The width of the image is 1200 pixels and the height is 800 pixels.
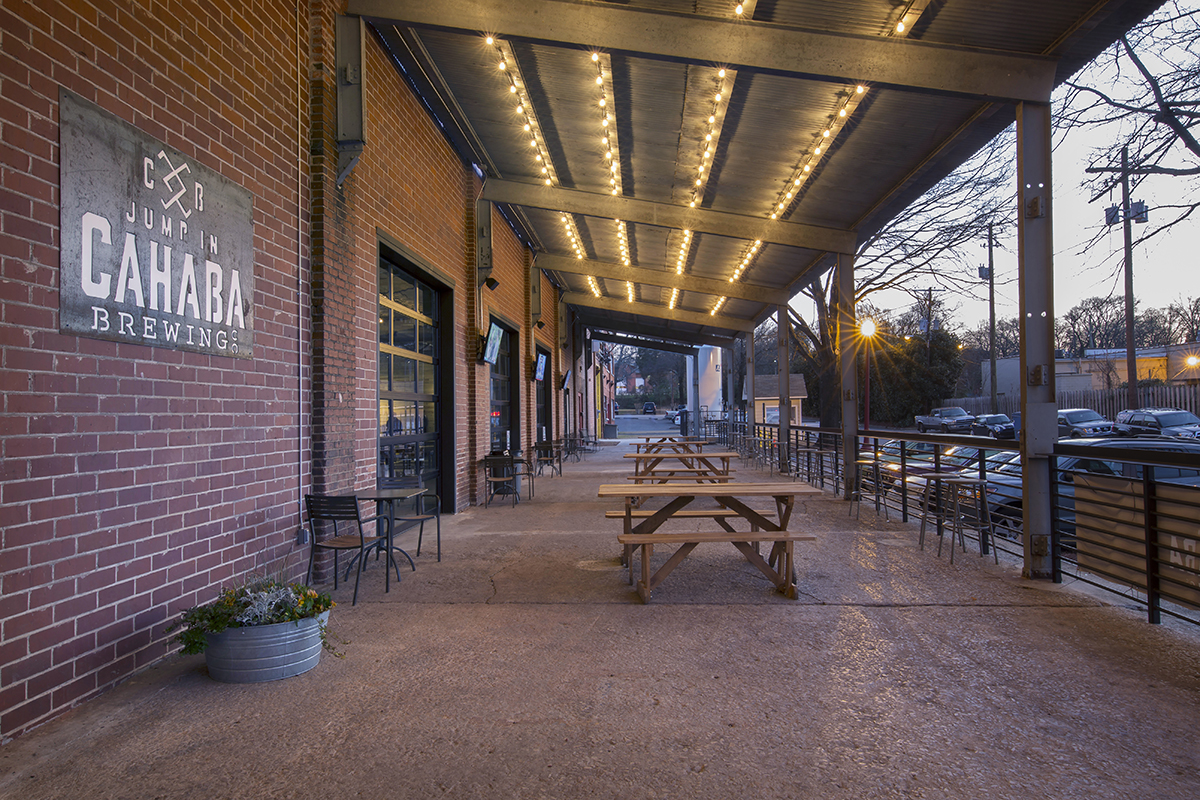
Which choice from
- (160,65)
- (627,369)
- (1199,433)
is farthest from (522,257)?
(627,369)

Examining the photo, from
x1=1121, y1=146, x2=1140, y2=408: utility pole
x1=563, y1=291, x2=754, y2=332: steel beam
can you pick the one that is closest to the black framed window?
x1=1121, y1=146, x2=1140, y2=408: utility pole

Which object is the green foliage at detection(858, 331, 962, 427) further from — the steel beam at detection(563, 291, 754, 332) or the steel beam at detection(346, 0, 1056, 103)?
the steel beam at detection(346, 0, 1056, 103)

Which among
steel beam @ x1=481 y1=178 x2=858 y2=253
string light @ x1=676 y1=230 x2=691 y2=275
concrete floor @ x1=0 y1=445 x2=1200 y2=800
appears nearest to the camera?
concrete floor @ x1=0 y1=445 x2=1200 y2=800

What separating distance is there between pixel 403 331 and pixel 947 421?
89.9 feet

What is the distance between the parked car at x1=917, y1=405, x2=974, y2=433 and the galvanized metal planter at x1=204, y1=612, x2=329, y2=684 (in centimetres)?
2391

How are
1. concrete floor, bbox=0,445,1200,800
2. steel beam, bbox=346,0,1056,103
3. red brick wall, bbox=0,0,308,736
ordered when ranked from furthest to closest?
steel beam, bbox=346,0,1056,103 → red brick wall, bbox=0,0,308,736 → concrete floor, bbox=0,445,1200,800

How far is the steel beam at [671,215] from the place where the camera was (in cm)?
966

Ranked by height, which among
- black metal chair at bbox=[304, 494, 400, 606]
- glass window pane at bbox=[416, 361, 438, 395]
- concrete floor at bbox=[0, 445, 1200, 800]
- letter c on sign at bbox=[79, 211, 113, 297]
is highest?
letter c on sign at bbox=[79, 211, 113, 297]

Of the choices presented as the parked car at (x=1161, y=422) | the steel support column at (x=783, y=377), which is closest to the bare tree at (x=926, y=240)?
the steel support column at (x=783, y=377)

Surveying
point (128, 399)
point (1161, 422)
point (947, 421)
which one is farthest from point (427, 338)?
point (947, 421)

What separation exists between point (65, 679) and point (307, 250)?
3.29 m

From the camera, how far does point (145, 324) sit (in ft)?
10.8

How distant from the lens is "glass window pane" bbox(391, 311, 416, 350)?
7.04 metres

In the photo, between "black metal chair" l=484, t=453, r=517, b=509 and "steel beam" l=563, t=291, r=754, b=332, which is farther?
"steel beam" l=563, t=291, r=754, b=332
